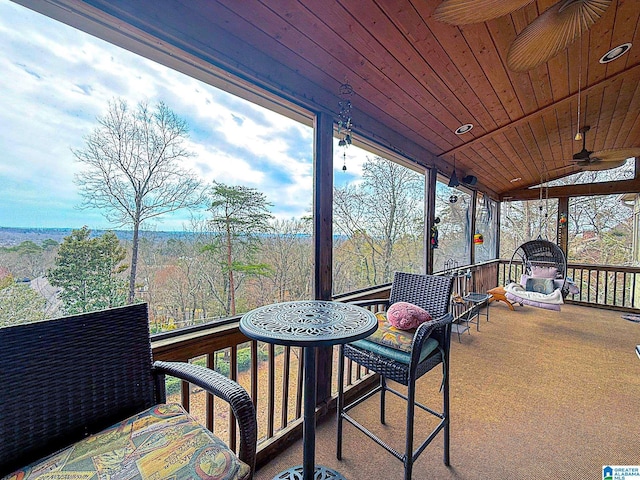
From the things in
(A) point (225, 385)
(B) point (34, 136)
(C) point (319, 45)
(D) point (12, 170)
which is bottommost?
(A) point (225, 385)

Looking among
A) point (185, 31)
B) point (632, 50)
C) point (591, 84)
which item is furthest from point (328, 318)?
point (591, 84)

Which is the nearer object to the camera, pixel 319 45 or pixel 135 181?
pixel 135 181

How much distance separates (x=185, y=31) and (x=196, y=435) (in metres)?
1.71

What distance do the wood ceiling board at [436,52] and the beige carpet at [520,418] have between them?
102 inches

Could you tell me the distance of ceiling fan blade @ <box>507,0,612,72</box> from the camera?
1405 millimetres

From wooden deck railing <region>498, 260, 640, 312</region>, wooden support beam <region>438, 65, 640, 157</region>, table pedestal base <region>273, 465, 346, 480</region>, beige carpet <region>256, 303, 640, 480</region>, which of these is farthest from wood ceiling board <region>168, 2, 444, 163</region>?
wooden deck railing <region>498, 260, 640, 312</region>

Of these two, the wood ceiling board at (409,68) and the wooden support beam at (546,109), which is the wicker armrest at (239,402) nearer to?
the wood ceiling board at (409,68)

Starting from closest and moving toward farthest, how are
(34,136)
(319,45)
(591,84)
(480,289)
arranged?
(34,136)
(319,45)
(591,84)
(480,289)

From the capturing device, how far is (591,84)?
2.88 m

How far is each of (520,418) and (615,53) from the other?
10.2 feet

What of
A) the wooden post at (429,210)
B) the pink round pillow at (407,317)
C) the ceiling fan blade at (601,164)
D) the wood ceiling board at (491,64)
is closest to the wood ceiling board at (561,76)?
the wood ceiling board at (491,64)

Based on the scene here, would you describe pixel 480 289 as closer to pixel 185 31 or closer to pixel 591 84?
pixel 591 84

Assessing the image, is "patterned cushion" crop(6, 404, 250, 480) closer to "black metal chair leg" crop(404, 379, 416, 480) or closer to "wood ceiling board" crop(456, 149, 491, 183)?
"black metal chair leg" crop(404, 379, 416, 480)

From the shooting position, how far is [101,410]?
1.07 metres
